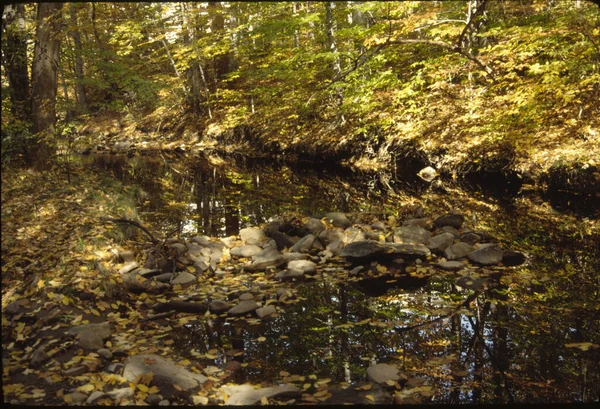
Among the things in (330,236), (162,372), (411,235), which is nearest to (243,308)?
(162,372)

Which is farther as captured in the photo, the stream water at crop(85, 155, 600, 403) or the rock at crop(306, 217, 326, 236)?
the rock at crop(306, 217, 326, 236)

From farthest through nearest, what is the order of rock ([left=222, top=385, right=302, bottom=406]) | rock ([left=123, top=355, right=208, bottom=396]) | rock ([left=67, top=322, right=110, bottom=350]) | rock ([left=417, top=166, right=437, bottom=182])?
rock ([left=417, top=166, right=437, bottom=182]) → rock ([left=67, top=322, right=110, bottom=350]) → rock ([left=123, top=355, right=208, bottom=396]) → rock ([left=222, top=385, right=302, bottom=406])

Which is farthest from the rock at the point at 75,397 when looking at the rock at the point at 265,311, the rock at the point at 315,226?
the rock at the point at 315,226

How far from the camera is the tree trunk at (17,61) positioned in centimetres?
849

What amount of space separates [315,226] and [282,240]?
797 millimetres

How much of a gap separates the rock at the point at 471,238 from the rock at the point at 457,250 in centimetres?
43

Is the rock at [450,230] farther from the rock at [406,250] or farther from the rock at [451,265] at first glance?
the rock at [451,265]

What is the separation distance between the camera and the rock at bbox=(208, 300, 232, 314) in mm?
5324

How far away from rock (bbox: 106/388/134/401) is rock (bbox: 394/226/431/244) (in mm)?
5103

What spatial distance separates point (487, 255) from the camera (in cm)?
669

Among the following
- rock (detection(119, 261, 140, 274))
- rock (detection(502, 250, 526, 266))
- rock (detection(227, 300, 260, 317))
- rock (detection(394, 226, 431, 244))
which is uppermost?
rock (detection(119, 261, 140, 274))

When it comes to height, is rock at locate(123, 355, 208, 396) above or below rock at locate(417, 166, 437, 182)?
above

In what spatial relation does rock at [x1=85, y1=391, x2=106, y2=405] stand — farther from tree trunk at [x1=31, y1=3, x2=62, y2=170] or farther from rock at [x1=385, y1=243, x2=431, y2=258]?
tree trunk at [x1=31, y1=3, x2=62, y2=170]

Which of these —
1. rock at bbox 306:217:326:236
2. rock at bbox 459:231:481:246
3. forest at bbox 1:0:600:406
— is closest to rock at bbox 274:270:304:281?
forest at bbox 1:0:600:406
